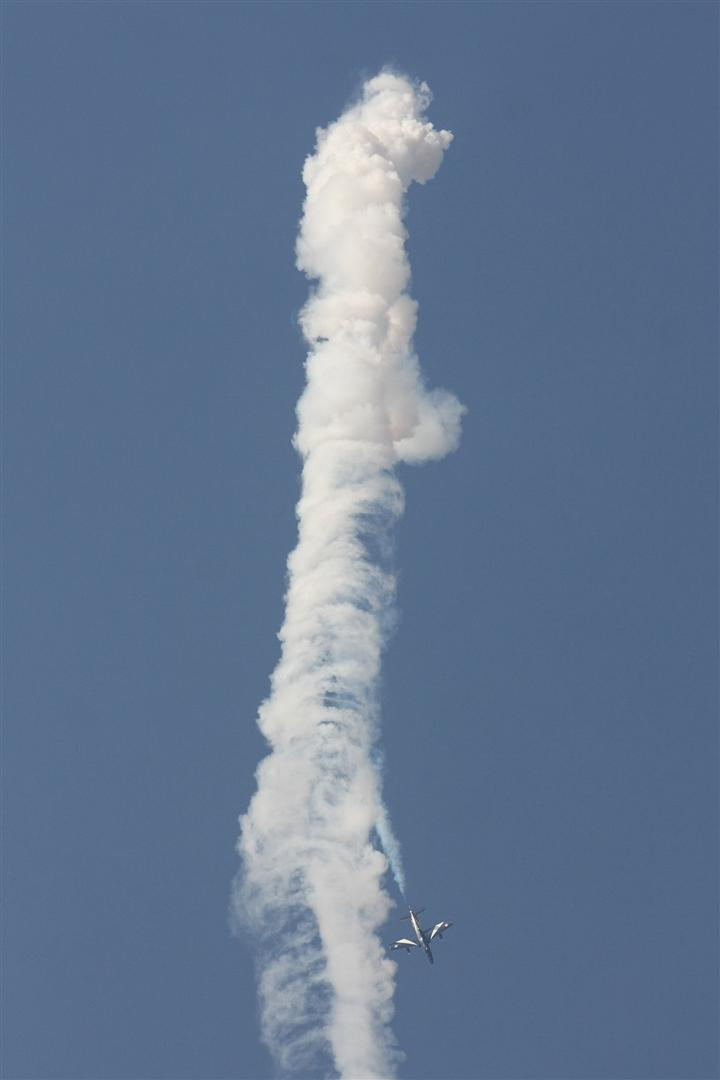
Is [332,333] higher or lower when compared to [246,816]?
higher

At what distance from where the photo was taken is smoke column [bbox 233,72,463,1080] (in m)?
88.3

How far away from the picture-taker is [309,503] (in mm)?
89500

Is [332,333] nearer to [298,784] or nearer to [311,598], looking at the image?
[311,598]

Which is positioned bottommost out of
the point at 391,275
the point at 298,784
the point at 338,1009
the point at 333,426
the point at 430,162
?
the point at 338,1009

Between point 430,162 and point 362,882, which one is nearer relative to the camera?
point 362,882

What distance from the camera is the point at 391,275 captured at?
9200 centimetres

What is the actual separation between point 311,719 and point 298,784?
2.72 metres

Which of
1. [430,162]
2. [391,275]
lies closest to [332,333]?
[391,275]

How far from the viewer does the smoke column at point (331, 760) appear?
3477 inches

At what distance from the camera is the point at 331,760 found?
88.1 metres

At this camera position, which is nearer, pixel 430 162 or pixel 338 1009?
pixel 338 1009

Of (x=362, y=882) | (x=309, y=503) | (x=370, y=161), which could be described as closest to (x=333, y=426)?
(x=309, y=503)

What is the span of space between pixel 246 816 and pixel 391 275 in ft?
76.4

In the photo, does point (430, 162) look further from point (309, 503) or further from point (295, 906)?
point (295, 906)
